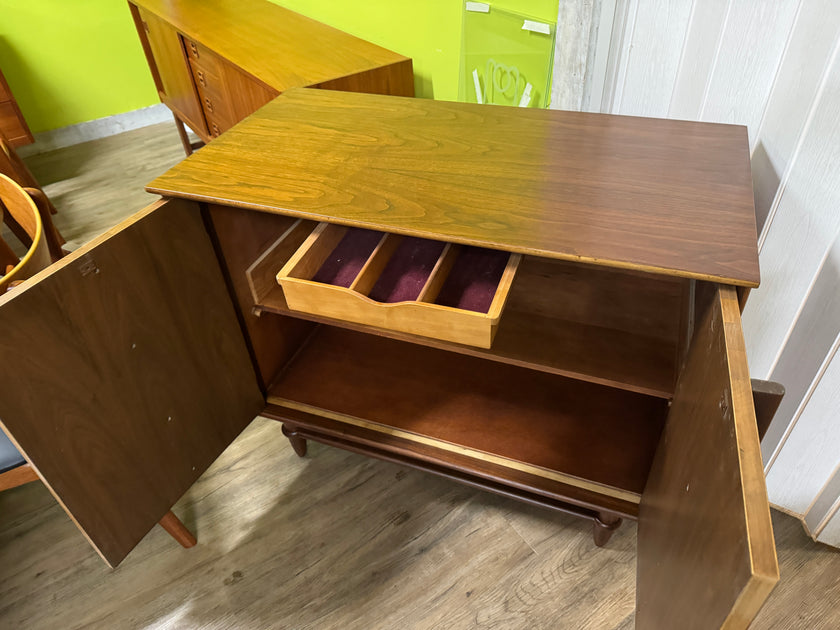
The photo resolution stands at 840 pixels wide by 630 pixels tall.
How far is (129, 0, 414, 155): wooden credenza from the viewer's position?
171 centimetres

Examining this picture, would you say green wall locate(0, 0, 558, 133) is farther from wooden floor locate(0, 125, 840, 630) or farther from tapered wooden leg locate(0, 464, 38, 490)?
tapered wooden leg locate(0, 464, 38, 490)

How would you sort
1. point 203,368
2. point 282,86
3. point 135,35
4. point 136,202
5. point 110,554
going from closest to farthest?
1. point 110,554
2. point 203,368
3. point 282,86
4. point 136,202
5. point 135,35

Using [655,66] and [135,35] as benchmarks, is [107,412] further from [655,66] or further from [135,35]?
[135,35]

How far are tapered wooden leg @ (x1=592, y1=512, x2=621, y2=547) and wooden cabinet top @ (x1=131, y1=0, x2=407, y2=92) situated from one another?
1347 mm

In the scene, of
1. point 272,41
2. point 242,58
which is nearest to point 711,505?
point 242,58

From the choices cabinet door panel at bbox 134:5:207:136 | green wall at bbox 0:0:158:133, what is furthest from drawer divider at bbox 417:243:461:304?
green wall at bbox 0:0:158:133

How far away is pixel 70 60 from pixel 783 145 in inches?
135

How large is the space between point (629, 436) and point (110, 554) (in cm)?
93

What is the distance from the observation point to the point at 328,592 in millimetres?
1169

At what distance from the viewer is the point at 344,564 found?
1.21 m

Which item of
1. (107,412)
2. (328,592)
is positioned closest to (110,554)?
(107,412)

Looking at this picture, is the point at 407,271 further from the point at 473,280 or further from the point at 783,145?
the point at 783,145

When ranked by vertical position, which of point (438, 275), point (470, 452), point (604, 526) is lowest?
point (604, 526)

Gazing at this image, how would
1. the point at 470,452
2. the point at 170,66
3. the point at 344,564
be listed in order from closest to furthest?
1. the point at 470,452
2. the point at 344,564
3. the point at 170,66
